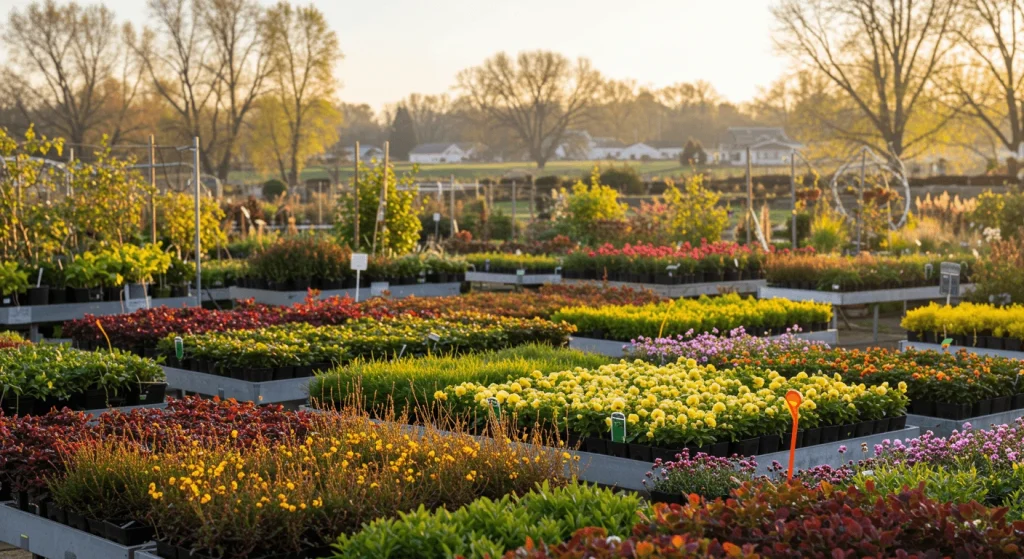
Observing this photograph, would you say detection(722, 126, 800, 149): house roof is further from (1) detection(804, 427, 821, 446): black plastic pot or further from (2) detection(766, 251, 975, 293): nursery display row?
(1) detection(804, 427, 821, 446): black plastic pot

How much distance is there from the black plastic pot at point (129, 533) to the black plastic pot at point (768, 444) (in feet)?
10.7

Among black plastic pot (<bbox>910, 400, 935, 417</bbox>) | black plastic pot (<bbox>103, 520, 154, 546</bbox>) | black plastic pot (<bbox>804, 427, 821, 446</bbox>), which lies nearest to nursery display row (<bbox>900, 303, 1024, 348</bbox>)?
black plastic pot (<bbox>910, 400, 935, 417</bbox>)

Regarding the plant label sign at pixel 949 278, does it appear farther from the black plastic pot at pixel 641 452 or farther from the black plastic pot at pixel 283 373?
the black plastic pot at pixel 283 373

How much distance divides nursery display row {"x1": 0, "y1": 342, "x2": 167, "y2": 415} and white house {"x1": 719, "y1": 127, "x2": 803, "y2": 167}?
81252 mm

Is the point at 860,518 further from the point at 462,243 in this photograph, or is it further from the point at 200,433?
the point at 462,243

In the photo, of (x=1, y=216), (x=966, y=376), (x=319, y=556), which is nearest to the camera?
(x=319, y=556)

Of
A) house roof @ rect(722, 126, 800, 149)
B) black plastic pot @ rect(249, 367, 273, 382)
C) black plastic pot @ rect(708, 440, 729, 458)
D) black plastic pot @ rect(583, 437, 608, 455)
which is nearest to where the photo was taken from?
black plastic pot @ rect(708, 440, 729, 458)

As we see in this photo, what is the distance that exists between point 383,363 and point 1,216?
682 cm

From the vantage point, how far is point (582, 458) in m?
6.35

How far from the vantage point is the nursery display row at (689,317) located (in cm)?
1037

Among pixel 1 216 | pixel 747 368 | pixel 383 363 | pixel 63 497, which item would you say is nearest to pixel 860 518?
pixel 63 497

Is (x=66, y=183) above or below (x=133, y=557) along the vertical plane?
above

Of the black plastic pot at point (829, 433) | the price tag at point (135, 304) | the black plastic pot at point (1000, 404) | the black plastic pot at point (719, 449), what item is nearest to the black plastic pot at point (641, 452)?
the black plastic pot at point (719, 449)

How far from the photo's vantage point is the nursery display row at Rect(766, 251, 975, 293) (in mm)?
14031
